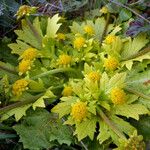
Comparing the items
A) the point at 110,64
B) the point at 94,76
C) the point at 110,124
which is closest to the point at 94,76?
the point at 94,76

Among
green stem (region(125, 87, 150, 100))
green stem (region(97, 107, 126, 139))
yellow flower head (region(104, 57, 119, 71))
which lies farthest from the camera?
yellow flower head (region(104, 57, 119, 71))

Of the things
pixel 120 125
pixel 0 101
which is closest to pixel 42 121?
pixel 0 101

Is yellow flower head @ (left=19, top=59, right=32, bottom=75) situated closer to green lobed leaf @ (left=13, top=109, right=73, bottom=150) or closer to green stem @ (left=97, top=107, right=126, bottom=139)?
green lobed leaf @ (left=13, top=109, right=73, bottom=150)

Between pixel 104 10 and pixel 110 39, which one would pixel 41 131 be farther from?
pixel 104 10

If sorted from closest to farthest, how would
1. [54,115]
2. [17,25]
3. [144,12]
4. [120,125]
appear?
1. [120,125]
2. [54,115]
3. [144,12]
4. [17,25]

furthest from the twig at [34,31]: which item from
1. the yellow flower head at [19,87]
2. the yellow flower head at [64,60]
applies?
the yellow flower head at [19,87]

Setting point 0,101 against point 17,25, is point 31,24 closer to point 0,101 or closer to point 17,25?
point 17,25

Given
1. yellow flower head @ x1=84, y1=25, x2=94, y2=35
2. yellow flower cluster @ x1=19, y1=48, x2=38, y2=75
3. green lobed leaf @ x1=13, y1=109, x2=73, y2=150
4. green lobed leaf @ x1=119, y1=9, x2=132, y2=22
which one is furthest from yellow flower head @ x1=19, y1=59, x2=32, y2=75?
green lobed leaf @ x1=119, y1=9, x2=132, y2=22
